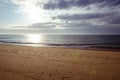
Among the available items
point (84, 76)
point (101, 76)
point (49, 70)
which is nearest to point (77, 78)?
point (84, 76)

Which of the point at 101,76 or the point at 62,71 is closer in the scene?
the point at 101,76

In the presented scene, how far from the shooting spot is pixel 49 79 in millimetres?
9625

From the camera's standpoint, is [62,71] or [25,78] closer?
[25,78]

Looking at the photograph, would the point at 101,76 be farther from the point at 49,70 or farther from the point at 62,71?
the point at 49,70

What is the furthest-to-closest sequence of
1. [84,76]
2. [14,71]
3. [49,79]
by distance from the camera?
[14,71] < [84,76] < [49,79]

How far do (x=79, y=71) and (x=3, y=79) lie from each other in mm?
4299

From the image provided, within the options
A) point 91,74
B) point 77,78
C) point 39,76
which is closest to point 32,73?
point 39,76

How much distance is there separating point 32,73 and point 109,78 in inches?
161

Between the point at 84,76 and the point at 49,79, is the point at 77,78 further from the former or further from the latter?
the point at 49,79

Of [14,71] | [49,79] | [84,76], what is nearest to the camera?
[49,79]

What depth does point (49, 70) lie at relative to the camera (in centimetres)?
1166

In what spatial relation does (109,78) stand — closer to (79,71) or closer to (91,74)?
(91,74)

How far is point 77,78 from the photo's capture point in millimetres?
9945

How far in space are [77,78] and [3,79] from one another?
12.0 ft
